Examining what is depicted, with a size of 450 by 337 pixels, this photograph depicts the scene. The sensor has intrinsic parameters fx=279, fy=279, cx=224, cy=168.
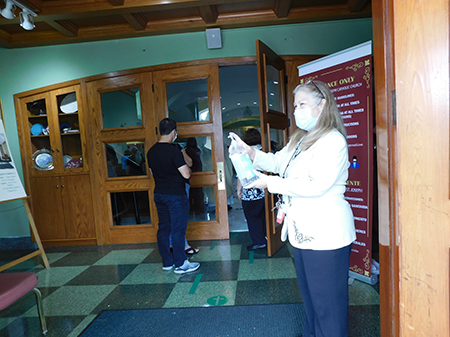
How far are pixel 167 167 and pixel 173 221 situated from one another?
547 mm

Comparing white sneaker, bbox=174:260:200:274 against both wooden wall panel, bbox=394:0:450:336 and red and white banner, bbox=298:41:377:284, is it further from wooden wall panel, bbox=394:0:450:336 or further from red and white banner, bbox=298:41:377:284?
wooden wall panel, bbox=394:0:450:336

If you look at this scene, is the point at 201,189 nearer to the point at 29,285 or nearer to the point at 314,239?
the point at 29,285

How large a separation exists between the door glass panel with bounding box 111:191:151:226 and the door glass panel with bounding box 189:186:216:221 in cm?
68

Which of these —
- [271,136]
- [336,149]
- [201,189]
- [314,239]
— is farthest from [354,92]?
[201,189]

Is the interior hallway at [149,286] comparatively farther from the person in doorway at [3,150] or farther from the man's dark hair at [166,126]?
the man's dark hair at [166,126]

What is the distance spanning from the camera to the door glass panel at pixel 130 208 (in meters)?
4.06

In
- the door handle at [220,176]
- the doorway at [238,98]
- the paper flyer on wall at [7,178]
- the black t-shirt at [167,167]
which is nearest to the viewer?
the black t-shirt at [167,167]

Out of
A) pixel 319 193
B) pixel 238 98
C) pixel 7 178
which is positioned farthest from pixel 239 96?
pixel 319 193

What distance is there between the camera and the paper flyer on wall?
3027 mm

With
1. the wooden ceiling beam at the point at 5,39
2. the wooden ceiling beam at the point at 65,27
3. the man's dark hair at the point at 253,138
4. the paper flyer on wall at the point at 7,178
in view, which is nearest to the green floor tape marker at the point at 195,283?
the man's dark hair at the point at 253,138

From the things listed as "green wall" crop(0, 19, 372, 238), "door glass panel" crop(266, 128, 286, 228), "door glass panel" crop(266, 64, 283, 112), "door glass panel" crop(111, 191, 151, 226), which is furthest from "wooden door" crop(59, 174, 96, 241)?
"door glass panel" crop(266, 64, 283, 112)

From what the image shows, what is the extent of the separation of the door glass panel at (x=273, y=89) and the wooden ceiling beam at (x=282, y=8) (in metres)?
0.69

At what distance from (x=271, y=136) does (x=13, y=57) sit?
4.04m

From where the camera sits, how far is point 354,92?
236 cm
